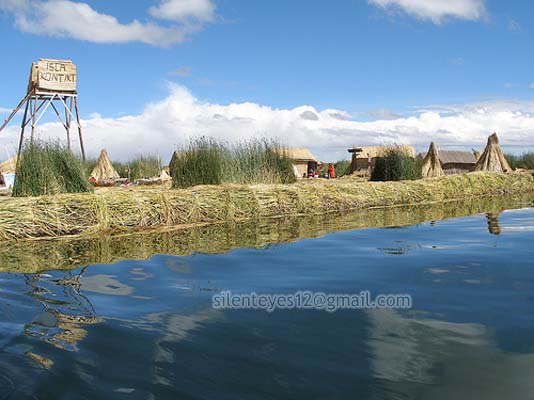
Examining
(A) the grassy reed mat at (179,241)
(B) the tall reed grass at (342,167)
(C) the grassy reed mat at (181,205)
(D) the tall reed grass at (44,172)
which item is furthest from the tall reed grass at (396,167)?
(B) the tall reed grass at (342,167)

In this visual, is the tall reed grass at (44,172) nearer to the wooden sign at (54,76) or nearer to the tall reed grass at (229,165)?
the tall reed grass at (229,165)

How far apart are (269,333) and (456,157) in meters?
31.3

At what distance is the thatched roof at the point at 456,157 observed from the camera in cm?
3059

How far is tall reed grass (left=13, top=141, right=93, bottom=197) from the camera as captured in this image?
812 cm

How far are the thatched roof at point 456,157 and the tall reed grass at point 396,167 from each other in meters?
16.1

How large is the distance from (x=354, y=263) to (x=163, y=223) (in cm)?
402

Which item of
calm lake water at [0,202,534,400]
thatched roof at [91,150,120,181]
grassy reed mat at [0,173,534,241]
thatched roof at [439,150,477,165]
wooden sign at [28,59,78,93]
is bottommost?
calm lake water at [0,202,534,400]

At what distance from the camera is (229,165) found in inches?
431

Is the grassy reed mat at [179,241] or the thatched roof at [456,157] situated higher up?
the thatched roof at [456,157]

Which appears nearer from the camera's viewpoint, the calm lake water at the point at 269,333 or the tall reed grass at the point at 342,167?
the calm lake water at the point at 269,333

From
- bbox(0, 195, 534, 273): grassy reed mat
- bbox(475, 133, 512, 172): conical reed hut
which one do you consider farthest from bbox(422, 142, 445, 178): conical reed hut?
bbox(0, 195, 534, 273): grassy reed mat

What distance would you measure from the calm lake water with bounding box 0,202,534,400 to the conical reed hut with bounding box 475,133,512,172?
732 inches

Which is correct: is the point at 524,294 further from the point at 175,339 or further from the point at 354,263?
the point at 175,339

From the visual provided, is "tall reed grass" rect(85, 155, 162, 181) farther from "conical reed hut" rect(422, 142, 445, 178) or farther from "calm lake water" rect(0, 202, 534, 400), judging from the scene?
"calm lake water" rect(0, 202, 534, 400)
